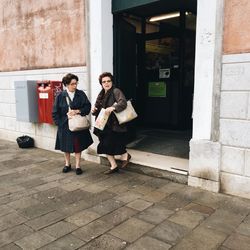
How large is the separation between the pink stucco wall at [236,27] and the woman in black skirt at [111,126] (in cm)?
176

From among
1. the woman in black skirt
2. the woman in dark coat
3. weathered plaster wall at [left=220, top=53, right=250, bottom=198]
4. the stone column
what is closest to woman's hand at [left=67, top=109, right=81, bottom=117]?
the woman in dark coat

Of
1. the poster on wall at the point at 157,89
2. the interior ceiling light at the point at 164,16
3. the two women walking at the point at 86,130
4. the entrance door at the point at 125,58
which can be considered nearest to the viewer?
the two women walking at the point at 86,130

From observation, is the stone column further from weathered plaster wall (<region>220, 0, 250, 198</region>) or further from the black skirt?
the black skirt

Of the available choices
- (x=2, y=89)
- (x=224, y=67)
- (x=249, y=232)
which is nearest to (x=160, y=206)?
(x=249, y=232)

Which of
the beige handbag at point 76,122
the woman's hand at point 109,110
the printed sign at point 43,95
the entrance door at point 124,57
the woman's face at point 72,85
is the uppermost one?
the entrance door at point 124,57

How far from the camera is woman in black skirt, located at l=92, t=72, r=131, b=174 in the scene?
494 centimetres

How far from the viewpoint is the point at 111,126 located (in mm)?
5059

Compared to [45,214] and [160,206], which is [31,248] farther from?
[160,206]

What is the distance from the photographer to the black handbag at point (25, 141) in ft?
23.8

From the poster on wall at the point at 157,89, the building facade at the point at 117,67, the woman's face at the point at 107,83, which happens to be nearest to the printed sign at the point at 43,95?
the building facade at the point at 117,67

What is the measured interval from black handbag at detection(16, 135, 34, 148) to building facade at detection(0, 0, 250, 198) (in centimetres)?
16

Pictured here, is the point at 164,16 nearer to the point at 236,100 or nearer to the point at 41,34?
the point at 41,34

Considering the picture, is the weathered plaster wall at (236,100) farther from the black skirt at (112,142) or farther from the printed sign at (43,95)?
the printed sign at (43,95)

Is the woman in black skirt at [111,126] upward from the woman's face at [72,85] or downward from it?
downward
